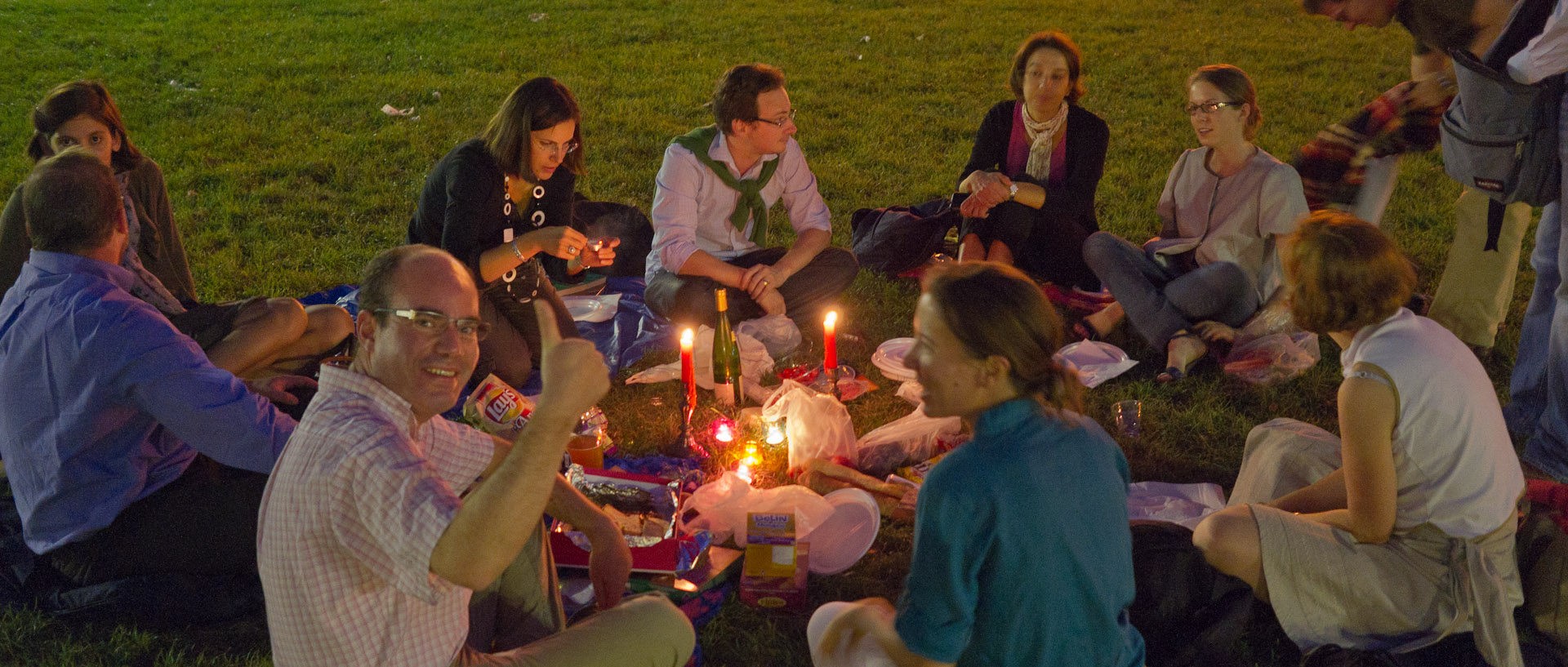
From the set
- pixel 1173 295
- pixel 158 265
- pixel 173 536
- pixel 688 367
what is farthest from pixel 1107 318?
pixel 158 265

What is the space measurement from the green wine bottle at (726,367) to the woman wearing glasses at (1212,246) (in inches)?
84.3

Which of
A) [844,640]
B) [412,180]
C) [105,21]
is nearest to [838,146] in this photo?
[412,180]

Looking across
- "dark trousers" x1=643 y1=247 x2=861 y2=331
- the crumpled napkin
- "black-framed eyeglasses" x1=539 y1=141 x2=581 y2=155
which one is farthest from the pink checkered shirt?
the crumpled napkin

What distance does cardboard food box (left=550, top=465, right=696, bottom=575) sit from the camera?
3.94m

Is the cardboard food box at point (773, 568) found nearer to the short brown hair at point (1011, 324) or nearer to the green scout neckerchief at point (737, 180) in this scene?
the short brown hair at point (1011, 324)

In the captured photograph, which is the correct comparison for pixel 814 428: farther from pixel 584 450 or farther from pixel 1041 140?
pixel 1041 140

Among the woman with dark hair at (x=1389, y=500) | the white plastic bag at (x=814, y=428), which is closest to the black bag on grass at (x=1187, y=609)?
the woman with dark hair at (x=1389, y=500)

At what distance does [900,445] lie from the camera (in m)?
4.89

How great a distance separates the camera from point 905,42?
44.0ft

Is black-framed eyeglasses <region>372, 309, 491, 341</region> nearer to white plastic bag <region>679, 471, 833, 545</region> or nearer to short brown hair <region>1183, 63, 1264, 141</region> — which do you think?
white plastic bag <region>679, 471, 833, 545</region>

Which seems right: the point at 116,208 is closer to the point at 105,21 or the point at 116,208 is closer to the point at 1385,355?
the point at 1385,355

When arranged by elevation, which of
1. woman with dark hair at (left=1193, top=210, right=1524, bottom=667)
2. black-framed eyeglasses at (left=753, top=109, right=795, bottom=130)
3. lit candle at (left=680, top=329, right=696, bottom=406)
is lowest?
lit candle at (left=680, top=329, right=696, bottom=406)

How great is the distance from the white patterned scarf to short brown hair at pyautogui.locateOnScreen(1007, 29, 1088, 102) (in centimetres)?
11

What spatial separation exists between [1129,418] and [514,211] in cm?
318
